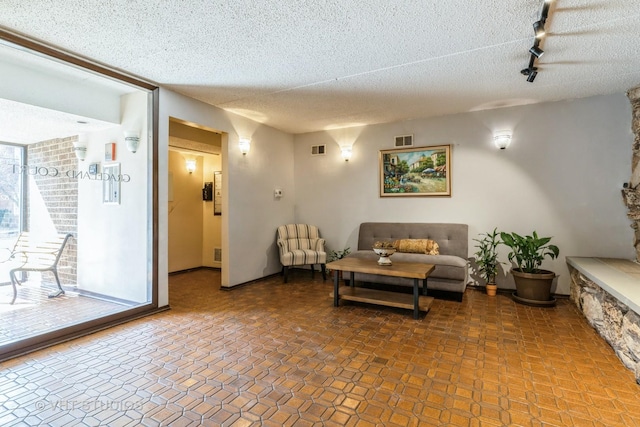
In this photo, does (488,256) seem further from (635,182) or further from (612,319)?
(635,182)

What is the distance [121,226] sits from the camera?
12.1ft

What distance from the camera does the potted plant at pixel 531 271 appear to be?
3.77 m

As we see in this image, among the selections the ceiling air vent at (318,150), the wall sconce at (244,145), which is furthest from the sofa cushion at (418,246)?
the wall sconce at (244,145)

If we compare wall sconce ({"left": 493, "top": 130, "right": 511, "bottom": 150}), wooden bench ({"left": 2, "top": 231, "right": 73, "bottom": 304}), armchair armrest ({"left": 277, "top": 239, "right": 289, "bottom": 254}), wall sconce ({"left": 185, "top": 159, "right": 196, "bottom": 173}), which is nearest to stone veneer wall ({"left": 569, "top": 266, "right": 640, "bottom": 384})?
wall sconce ({"left": 493, "top": 130, "right": 511, "bottom": 150})

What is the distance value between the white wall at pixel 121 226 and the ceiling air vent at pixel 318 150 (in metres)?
2.99

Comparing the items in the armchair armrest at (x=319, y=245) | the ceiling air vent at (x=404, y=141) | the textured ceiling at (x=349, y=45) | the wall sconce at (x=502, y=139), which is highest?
the textured ceiling at (x=349, y=45)

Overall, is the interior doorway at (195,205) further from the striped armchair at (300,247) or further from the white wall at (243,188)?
the striped armchair at (300,247)

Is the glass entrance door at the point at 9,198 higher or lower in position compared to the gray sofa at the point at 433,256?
higher

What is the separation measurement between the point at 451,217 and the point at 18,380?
503cm

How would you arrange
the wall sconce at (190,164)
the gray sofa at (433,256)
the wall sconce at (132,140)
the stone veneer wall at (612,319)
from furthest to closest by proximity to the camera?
1. the wall sconce at (190,164)
2. the gray sofa at (433,256)
3. the wall sconce at (132,140)
4. the stone veneer wall at (612,319)

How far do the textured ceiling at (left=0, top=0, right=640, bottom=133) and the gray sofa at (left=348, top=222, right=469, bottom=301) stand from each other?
1.91 meters

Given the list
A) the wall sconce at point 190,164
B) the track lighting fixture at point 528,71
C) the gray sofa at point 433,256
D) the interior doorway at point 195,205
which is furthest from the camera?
the wall sconce at point 190,164

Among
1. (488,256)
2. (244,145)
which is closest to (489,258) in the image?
(488,256)

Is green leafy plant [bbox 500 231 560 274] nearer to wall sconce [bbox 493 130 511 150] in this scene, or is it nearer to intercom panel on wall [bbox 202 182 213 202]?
wall sconce [bbox 493 130 511 150]
